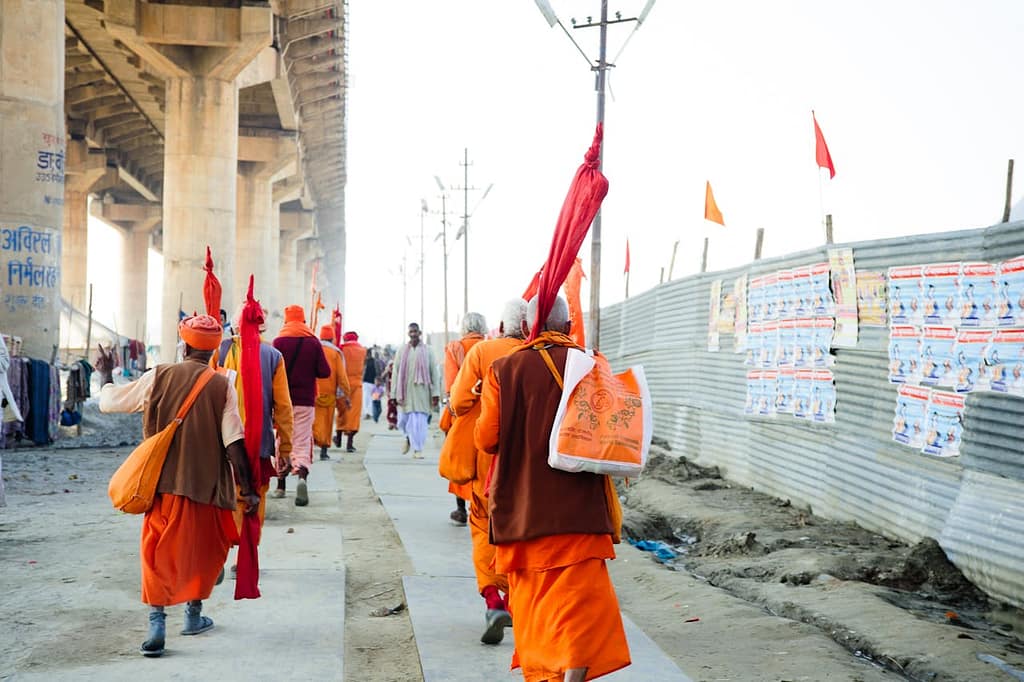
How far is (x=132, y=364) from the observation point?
35438mm

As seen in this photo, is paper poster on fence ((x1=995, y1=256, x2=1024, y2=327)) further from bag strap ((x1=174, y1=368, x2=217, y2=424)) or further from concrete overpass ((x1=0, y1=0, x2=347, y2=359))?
concrete overpass ((x1=0, y1=0, x2=347, y2=359))

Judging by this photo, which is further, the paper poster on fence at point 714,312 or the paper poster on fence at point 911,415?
the paper poster on fence at point 714,312

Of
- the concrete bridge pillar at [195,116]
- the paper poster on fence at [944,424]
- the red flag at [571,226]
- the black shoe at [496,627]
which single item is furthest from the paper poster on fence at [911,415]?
the concrete bridge pillar at [195,116]

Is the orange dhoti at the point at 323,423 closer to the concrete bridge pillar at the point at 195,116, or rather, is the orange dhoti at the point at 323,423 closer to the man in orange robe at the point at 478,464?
the man in orange robe at the point at 478,464

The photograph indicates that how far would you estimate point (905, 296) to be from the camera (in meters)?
8.40

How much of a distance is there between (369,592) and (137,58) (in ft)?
94.7

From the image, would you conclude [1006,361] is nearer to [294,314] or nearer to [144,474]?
[144,474]

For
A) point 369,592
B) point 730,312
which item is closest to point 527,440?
point 369,592

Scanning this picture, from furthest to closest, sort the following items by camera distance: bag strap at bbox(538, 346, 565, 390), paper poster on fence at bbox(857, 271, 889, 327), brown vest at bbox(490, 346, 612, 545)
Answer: paper poster on fence at bbox(857, 271, 889, 327) → bag strap at bbox(538, 346, 565, 390) → brown vest at bbox(490, 346, 612, 545)

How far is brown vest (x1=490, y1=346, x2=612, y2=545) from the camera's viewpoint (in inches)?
178

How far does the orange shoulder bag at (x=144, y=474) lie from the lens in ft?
17.8

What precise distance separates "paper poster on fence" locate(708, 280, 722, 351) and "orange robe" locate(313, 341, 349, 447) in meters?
4.16

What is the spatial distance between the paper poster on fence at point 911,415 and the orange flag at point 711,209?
8.73 meters

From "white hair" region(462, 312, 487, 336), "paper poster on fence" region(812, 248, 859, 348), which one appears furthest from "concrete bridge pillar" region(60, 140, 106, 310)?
"paper poster on fence" region(812, 248, 859, 348)
